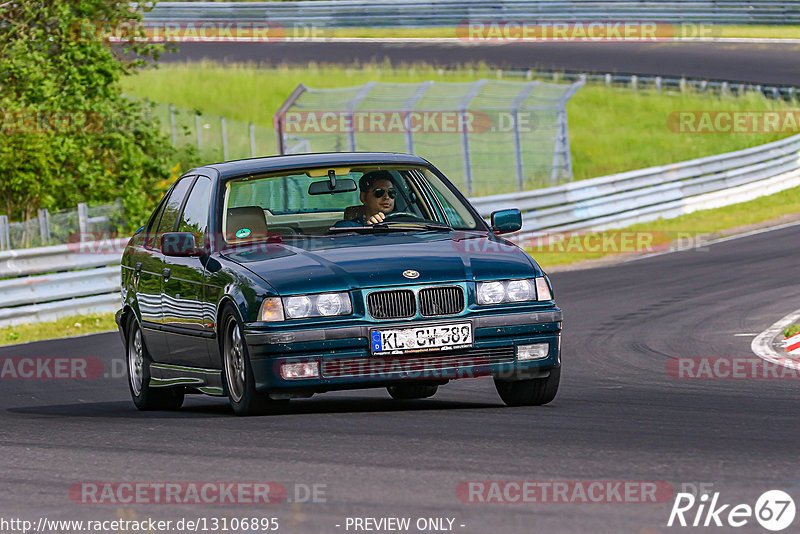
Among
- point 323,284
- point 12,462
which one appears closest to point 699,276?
point 323,284

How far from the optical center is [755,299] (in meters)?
16.0

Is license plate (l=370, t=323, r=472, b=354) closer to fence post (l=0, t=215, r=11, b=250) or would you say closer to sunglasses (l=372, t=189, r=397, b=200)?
sunglasses (l=372, t=189, r=397, b=200)

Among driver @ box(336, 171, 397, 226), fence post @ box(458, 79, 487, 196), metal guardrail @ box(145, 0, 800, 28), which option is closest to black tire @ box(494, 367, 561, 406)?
driver @ box(336, 171, 397, 226)

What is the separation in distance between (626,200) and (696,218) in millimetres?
1488

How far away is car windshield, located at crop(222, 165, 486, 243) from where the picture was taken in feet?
30.2

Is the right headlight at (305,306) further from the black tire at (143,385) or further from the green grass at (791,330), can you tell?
the green grass at (791,330)

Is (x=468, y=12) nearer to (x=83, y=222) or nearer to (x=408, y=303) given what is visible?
(x=83, y=222)

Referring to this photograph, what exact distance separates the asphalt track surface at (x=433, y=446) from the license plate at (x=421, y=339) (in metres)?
0.38

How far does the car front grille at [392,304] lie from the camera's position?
8.05 metres

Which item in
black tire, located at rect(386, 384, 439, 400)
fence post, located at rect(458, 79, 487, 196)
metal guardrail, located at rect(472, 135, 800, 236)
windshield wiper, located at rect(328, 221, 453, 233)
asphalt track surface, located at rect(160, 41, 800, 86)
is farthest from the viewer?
asphalt track surface, located at rect(160, 41, 800, 86)

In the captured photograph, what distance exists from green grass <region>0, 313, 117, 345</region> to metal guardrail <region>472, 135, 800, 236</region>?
6501mm

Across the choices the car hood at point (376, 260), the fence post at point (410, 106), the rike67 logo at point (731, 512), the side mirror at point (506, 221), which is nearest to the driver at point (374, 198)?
the car hood at point (376, 260)

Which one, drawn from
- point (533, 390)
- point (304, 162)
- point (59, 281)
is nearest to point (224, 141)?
point (59, 281)

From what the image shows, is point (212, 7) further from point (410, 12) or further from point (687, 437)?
point (687, 437)
